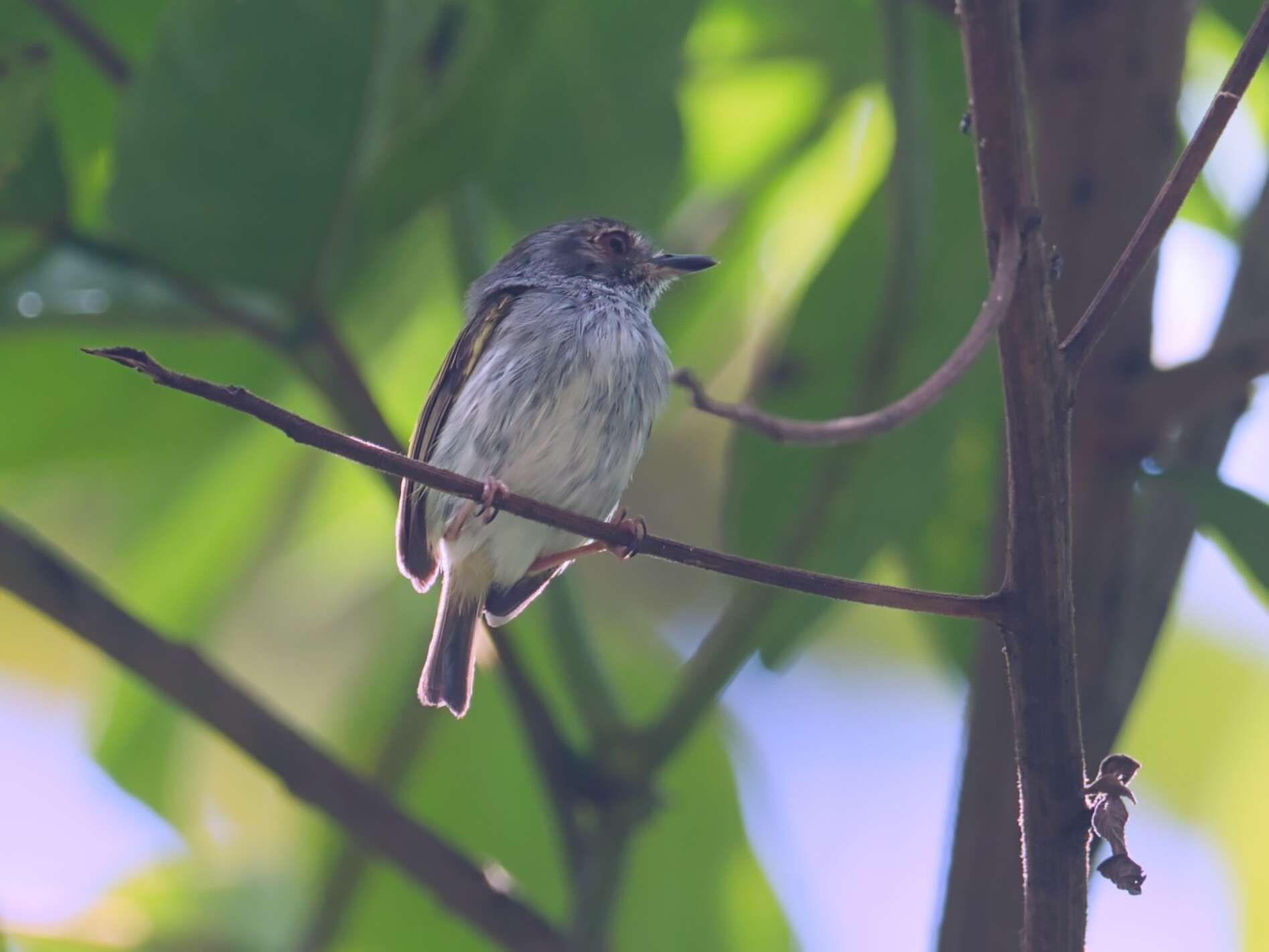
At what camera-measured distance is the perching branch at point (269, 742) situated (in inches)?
106

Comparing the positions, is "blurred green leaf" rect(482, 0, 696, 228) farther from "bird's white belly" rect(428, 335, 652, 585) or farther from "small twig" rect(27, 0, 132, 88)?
"small twig" rect(27, 0, 132, 88)

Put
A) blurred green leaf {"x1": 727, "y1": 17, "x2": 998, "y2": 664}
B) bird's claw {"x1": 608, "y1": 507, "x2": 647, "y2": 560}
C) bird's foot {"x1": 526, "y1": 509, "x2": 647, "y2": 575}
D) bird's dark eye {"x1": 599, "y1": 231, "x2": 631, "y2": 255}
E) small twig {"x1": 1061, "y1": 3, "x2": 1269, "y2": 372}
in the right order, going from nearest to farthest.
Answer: small twig {"x1": 1061, "y1": 3, "x2": 1269, "y2": 372}, bird's claw {"x1": 608, "y1": 507, "x2": 647, "y2": 560}, bird's foot {"x1": 526, "y1": 509, "x2": 647, "y2": 575}, blurred green leaf {"x1": 727, "y1": 17, "x2": 998, "y2": 664}, bird's dark eye {"x1": 599, "y1": 231, "x2": 631, "y2": 255}

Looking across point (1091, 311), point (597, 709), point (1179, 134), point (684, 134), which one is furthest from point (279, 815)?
point (1091, 311)

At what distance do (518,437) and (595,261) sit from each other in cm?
91

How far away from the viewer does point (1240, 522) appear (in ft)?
8.88

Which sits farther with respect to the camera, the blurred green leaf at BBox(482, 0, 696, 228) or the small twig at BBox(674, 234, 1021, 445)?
the blurred green leaf at BBox(482, 0, 696, 228)

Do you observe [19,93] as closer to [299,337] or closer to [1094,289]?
[299,337]

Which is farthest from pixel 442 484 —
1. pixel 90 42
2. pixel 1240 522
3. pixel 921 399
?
pixel 90 42

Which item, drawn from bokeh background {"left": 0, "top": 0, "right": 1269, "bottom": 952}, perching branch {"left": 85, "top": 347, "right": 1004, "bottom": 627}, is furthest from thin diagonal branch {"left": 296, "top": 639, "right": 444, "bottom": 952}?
perching branch {"left": 85, "top": 347, "right": 1004, "bottom": 627}

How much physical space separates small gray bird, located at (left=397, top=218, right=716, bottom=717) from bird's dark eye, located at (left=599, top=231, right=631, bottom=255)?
0.44 metres

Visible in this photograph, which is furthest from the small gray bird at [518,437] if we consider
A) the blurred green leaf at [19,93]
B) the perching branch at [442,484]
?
the perching branch at [442,484]

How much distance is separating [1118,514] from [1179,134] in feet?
Answer: 3.11

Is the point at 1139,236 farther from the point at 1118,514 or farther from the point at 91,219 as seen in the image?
the point at 91,219

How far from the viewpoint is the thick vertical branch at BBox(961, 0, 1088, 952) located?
141 cm
